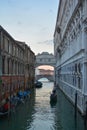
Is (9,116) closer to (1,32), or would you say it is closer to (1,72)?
(1,72)

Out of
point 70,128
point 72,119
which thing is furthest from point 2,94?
point 70,128

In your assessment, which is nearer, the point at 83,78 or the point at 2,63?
the point at 83,78

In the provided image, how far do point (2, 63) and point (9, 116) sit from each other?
23.1 feet

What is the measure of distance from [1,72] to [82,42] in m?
9.05

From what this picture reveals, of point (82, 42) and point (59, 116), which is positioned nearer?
point (82, 42)

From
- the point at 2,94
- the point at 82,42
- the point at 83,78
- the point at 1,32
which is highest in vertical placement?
the point at 1,32

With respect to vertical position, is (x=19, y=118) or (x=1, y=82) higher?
(x=1, y=82)

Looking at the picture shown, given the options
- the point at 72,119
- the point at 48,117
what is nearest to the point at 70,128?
the point at 72,119

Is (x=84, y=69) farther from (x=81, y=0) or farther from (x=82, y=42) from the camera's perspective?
(x=81, y=0)

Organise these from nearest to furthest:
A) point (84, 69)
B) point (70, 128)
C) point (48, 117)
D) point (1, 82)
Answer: point (70, 128), point (84, 69), point (48, 117), point (1, 82)

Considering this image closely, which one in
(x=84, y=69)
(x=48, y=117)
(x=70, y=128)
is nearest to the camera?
(x=70, y=128)

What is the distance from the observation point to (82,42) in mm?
21406

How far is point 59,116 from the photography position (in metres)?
23.5

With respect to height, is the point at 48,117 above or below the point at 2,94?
below
